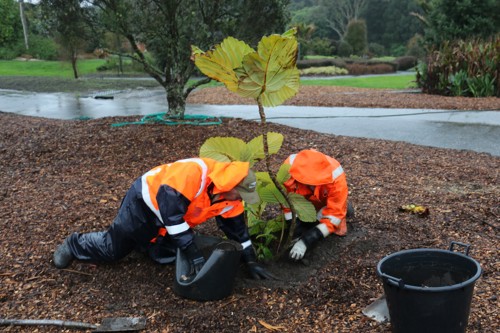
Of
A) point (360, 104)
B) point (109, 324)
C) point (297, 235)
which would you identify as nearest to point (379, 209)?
point (297, 235)

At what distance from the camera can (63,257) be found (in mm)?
3539

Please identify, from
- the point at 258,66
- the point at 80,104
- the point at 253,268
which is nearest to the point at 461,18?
the point at 80,104

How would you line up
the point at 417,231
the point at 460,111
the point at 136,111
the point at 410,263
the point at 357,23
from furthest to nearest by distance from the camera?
the point at 357,23 → the point at 136,111 → the point at 460,111 → the point at 417,231 → the point at 410,263

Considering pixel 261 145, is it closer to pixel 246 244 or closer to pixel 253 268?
pixel 246 244

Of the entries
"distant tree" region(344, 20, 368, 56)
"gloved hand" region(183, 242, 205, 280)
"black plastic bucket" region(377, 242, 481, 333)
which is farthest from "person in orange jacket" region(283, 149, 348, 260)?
"distant tree" region(344, 20, 368, 56)

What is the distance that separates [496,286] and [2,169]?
16.9 ft

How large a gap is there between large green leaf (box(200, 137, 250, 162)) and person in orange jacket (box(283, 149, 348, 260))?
35 cm

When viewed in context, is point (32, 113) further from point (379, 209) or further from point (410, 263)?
point (410, 263)

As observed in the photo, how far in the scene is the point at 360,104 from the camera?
36.9 ft

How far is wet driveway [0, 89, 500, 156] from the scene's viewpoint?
301 inches

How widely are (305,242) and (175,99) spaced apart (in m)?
4.42

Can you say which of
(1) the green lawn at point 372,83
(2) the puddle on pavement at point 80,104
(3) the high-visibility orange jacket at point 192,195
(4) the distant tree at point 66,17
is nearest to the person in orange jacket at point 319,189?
(3) the high-visibility orange jacket at point 192,195

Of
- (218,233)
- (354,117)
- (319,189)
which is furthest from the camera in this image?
(354,117)

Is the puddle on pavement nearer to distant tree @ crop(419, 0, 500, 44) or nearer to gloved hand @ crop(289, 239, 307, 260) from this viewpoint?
gloved hand @ crop(289, 239, 307, 260)
